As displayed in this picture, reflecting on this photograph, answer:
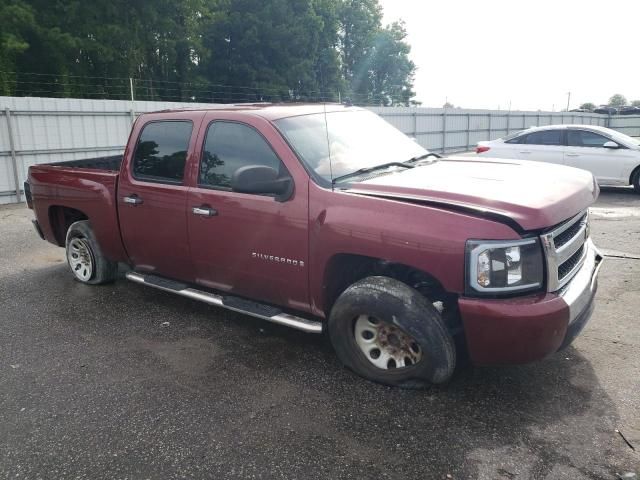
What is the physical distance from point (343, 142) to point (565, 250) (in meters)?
1.74

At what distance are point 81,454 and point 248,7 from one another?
40406mm

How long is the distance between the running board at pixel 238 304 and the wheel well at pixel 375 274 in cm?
20

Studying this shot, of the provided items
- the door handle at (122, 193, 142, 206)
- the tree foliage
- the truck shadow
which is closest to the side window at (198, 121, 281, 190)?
the door handle at (122, 193, 142, 206)

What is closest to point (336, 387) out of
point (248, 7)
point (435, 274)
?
point (435, 274)

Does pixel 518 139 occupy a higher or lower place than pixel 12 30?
lower

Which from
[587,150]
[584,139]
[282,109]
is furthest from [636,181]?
[282,109]

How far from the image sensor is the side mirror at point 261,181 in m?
3.59

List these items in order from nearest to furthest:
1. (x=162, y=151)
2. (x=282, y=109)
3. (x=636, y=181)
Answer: (x=282, y=109) < (x=162, y=151) < (x=636, y=181)

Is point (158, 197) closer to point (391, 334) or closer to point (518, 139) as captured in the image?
point (391, 334)

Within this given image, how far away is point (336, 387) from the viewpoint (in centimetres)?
356

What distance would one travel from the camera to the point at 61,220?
6.04 metres

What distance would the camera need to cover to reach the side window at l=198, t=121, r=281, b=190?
400 centimetres

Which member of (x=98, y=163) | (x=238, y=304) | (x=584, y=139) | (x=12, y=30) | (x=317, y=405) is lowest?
(x=317, y=405)

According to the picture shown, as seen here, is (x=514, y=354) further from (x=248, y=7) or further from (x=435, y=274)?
(x=248, y=7)
